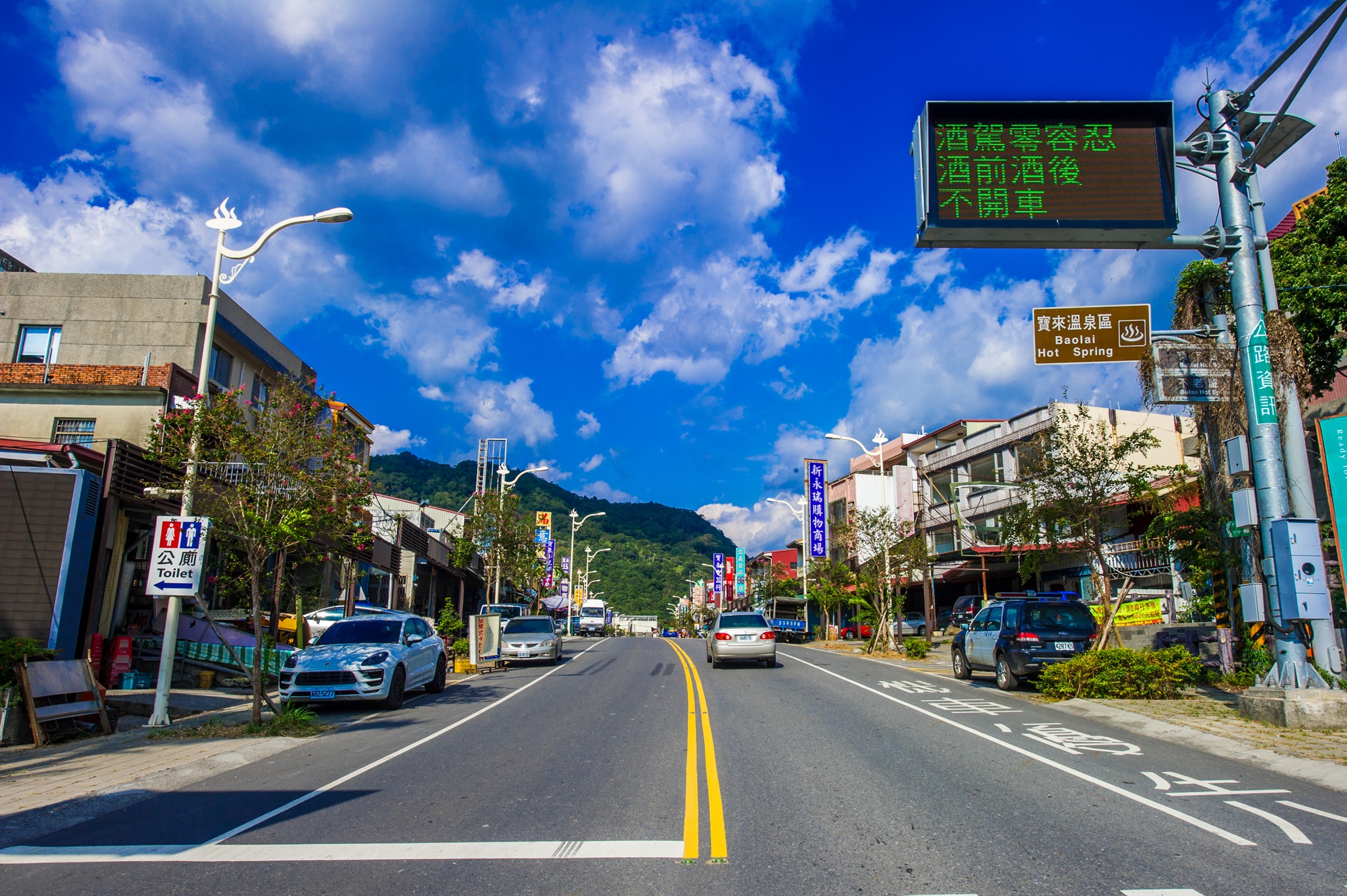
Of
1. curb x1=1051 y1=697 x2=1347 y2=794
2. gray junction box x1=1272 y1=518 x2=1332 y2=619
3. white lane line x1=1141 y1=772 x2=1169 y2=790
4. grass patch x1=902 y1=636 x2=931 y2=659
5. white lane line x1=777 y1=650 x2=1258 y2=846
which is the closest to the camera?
white lane line x1=777 y1=650 x2=1258 y2=846

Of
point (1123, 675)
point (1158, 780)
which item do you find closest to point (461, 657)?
point (1123, 675)

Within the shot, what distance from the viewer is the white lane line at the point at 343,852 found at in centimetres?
541

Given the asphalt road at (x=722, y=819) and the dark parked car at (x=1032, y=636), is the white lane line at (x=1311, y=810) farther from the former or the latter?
the dark parked car at (x=1032, y=636)

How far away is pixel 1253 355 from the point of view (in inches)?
466

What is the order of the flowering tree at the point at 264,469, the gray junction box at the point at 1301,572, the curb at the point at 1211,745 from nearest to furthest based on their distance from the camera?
the curb at the point at 1211,745 < the gray junction box at the point at 1301,572 < the flowering tree at the point at 264,469

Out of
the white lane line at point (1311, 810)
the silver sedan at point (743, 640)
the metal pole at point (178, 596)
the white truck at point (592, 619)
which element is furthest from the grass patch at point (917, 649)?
the white truck at point (592, 619)

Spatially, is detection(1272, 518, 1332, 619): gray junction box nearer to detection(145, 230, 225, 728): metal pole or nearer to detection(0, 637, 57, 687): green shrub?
detection(145, 230, 225, 728): metal pole

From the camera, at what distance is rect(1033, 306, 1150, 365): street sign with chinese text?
1271 cm

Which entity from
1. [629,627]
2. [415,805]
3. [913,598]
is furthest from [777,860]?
[629,627]

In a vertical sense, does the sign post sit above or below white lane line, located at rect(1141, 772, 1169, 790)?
above

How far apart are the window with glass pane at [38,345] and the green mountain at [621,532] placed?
56.0 metres

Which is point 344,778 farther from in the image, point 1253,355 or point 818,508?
point 818,508

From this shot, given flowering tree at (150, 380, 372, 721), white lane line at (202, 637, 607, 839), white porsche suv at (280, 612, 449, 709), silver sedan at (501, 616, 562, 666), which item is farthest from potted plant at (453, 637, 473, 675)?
flowering tree at (150, 380, 372, 721)

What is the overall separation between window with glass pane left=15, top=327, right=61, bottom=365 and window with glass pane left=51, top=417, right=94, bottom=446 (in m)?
4.37
